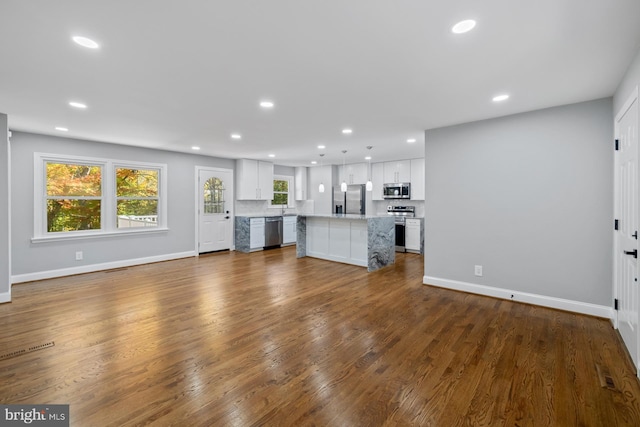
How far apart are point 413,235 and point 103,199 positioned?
6765mm

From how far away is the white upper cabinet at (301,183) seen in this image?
928 centimetres

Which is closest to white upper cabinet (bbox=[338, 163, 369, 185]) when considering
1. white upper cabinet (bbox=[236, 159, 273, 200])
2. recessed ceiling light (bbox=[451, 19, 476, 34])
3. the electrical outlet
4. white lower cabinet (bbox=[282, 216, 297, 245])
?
white lower cabinet (bbox=[282, 216, 297, 245])

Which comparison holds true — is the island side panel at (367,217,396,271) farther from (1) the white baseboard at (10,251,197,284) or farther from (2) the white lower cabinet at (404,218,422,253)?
(1) the white baseboard at (10,251,197,284)

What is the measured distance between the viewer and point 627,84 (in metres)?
2.50

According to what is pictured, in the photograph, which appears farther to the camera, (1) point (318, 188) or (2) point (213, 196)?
(1) point (318, 188)

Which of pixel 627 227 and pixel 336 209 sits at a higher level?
pixel 336 209

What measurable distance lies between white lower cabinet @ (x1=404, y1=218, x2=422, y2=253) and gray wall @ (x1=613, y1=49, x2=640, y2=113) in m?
4.39

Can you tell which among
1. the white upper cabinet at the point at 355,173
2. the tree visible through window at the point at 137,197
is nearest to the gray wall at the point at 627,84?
the white upper cabinet at the point at 355,173

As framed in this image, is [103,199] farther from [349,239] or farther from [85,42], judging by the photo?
[349,239]

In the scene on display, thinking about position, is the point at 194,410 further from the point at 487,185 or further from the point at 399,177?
the point at 399,177

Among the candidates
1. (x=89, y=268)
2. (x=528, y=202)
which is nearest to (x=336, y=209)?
(x=528, y=202)

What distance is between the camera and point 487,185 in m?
3.88

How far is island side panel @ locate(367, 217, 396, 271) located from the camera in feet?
17.8

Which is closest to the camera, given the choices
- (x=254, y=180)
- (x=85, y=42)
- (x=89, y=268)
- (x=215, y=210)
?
(x=85, y=42)
